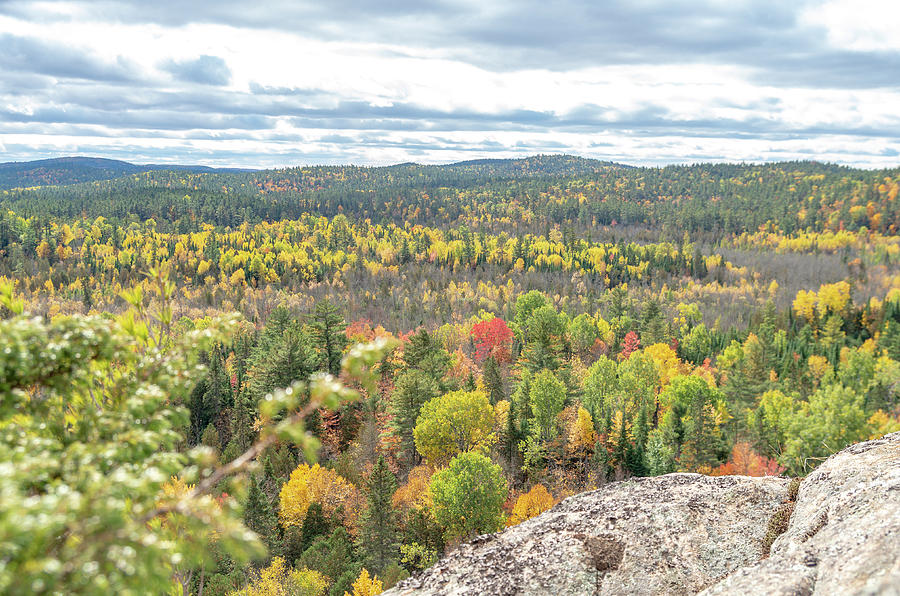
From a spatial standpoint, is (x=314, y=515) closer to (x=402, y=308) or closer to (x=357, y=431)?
(x=357, y=431)

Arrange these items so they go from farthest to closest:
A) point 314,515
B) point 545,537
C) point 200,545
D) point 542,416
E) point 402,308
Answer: point 402,308 → point 542,416 → point 314,515 → point 545,537 → point 200,545

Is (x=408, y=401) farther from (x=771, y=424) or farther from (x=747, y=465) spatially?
(x=771, y=424)

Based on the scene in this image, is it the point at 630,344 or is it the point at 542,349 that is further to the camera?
the point at 630,344

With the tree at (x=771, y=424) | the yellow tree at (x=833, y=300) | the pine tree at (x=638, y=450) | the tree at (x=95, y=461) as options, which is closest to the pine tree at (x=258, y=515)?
the tree at (x=95, y=461)

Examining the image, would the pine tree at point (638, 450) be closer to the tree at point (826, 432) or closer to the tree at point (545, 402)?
the tree at point (545, 402)

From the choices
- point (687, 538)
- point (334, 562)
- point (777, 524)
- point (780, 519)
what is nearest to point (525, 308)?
point (334, 562)

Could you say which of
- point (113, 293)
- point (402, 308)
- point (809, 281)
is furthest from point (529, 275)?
point (113, 293)

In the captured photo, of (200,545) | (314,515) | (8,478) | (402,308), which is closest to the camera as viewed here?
(8,478)

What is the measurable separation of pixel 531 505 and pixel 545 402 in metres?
12.6

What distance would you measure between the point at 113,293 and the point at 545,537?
172120 mm

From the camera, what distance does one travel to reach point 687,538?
14.7 meters

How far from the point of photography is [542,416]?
53219 mm

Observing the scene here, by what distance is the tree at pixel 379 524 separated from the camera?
38156 millimetres

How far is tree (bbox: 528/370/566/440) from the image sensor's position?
174 feet
